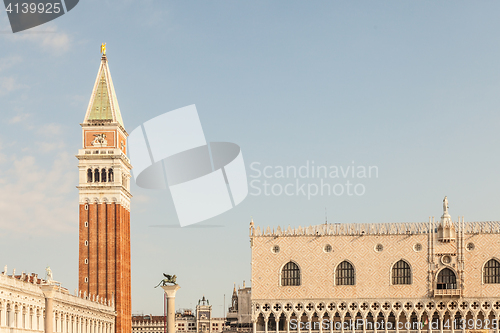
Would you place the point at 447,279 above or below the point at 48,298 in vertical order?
above

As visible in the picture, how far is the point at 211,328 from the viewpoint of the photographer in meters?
179

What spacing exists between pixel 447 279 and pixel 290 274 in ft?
51.8

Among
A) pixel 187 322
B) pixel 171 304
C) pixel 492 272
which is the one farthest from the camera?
pixel 187 322

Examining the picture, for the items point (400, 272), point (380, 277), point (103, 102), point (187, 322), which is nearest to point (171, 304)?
point (380, 277)

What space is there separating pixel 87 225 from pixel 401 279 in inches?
1694

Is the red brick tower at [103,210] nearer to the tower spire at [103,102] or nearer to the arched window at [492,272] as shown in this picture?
the tower spire at [103,102]

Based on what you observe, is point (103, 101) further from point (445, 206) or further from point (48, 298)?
point (48, 298)

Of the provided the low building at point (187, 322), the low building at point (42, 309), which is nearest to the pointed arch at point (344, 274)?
the low building at point (42, 309)

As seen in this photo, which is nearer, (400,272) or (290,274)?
(400,272)

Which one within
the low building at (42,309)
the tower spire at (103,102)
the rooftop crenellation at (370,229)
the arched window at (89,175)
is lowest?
the low building at (42,309)

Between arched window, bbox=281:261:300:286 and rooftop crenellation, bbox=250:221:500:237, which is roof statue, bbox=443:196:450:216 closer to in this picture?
rooftop crenellation, bbox=250:221:500:237

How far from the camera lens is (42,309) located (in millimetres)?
67438

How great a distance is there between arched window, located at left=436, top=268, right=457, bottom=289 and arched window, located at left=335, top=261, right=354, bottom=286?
8.70 metres

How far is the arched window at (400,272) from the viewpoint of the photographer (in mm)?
79938
